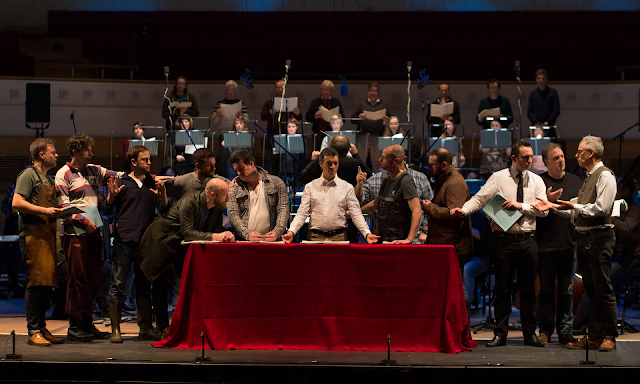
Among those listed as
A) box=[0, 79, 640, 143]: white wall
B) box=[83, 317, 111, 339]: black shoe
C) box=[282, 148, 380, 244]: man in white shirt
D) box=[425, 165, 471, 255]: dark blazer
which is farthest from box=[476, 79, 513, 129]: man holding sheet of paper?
box=[83, 317, 111, 339]: black shoe

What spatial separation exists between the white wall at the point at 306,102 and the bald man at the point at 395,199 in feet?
22.0

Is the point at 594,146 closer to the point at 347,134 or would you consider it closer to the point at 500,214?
the point at 500,214

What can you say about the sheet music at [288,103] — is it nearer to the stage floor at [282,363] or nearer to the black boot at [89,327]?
the black boot at [89,327]

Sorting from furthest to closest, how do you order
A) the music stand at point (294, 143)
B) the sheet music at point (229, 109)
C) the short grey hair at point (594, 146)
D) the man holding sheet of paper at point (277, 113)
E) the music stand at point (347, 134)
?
the sheet music at point (229, 109) < the man holding sheet of paper at point (277, 113) < the music stand at point (294, 143) < the music stand at point (347, 134) < the short grey hair at point (594, 146)

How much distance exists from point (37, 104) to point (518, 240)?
760 cm

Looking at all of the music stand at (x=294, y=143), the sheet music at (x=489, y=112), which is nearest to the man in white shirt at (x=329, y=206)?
the music stand at (x=294, y=143)

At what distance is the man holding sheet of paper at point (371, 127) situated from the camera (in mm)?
9109

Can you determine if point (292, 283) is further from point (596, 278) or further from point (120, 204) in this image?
point (596, 278)

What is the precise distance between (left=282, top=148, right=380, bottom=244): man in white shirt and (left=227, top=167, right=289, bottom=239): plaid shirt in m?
0.13

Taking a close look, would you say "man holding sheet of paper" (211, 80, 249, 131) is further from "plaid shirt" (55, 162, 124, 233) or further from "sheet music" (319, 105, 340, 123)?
"plaid shirt" (55, 162, 124, 233)

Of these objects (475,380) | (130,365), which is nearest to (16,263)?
(130,365)

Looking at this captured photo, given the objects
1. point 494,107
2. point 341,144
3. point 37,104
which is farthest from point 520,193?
point 37,104

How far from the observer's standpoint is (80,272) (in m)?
5.55

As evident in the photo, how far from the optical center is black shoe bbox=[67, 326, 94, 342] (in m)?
5.55
